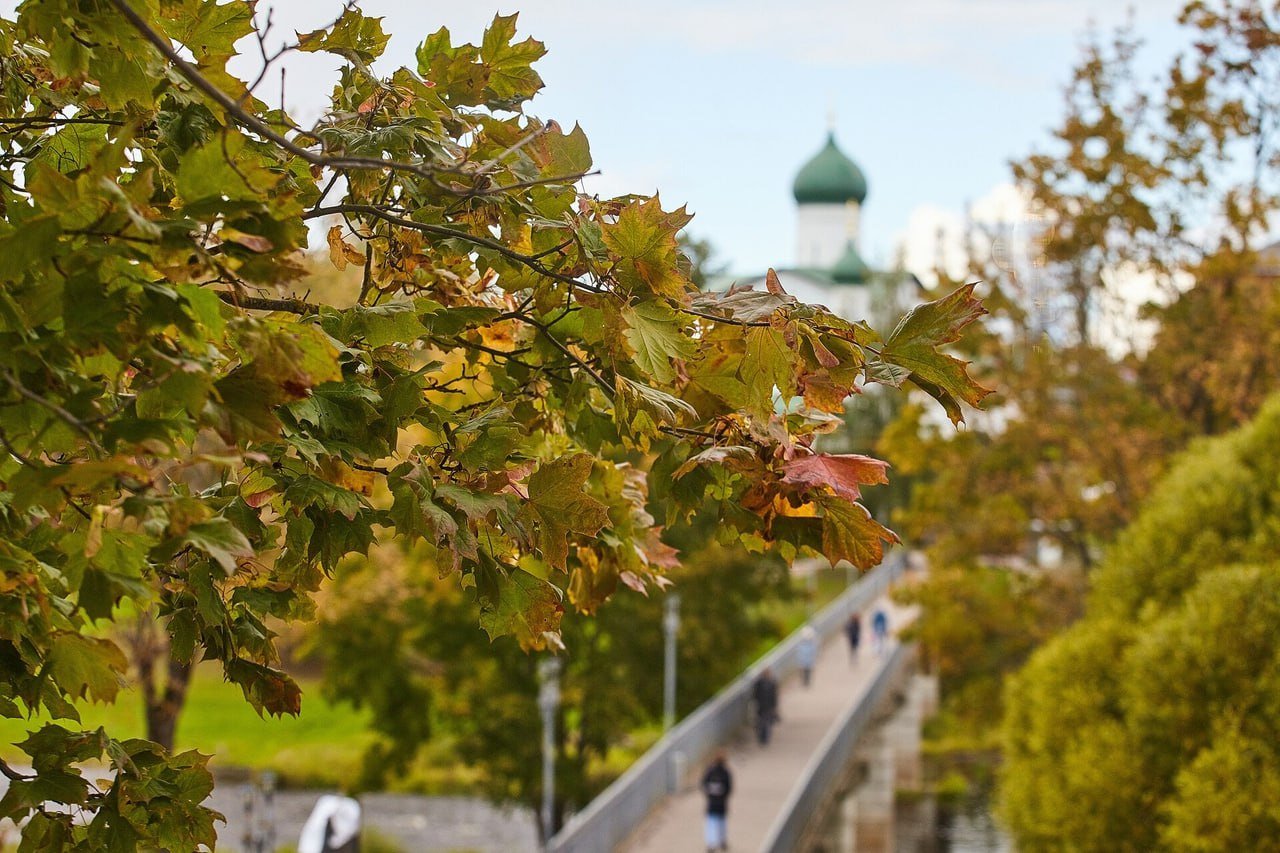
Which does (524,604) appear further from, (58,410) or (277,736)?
(277,736)

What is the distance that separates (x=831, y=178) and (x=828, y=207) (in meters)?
1.89

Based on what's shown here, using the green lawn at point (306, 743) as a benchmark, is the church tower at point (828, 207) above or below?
above

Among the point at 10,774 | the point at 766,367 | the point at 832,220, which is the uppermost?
the point at 832,220

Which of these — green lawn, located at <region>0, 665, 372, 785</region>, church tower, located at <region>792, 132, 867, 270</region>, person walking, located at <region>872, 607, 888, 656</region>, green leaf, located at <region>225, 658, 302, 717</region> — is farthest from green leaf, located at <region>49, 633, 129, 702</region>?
church tower, located at <region>792, 132, 867, 270</region>

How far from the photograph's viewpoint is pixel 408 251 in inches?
131

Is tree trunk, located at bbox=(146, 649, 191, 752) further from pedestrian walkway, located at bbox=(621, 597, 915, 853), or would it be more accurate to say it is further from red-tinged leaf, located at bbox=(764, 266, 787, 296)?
red-tinged leaf, located at bbox=(764, 266, 787, 296)

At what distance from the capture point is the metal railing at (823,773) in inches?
677

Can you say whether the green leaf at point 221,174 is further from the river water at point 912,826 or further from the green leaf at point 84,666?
the river water at point 912,826

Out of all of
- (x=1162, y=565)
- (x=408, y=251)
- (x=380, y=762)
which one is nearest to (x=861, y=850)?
(x=380, y=762)

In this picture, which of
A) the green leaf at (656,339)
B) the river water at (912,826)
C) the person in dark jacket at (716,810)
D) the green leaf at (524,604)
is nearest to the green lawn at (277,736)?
the river water at (912,826)

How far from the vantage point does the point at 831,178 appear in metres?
73.1

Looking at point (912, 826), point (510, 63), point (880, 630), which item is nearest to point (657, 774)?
point (510, 63)

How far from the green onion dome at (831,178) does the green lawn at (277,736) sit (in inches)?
1615

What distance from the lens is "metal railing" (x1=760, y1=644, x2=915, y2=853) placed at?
677 inches
